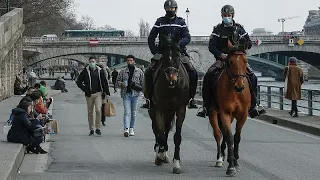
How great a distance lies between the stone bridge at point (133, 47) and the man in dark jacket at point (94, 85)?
75638mm

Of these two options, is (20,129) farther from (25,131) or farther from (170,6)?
(170,6)

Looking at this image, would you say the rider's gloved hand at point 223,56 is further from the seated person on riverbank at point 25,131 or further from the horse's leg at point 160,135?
the seated person on riverbank at point 25,131

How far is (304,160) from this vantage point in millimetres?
13508

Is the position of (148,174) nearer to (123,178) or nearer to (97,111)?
(123,178)

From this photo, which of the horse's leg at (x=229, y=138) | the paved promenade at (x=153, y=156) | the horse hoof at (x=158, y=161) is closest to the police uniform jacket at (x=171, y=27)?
the horse's leg at (x=229, y=138)

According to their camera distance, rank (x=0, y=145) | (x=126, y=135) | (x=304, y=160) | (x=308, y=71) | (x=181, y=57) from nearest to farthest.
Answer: (x=181, y=57) → (x=304, y=160) → (x=0, y=145) → (x=126, y=135) → (x=308, y=71)

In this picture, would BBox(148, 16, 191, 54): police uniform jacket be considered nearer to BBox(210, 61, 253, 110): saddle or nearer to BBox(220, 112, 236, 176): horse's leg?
BBox(210, 61, 253, 110): saddle

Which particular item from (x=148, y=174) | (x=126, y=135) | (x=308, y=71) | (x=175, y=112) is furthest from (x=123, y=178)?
(x=308, y=71)

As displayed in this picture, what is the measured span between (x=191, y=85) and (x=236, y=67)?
1.32 m

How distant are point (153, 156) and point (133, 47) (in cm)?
8625

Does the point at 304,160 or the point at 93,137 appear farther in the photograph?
the point at 93,137

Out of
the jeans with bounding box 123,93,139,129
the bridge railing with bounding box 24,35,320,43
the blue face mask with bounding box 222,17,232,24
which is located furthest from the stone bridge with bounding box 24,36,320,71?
the blue face mask with bounding box 222,17,232,24

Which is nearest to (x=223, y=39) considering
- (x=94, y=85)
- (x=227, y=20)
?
(x=227, y=20)

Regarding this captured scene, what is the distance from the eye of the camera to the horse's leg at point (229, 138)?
11500 millimetres
